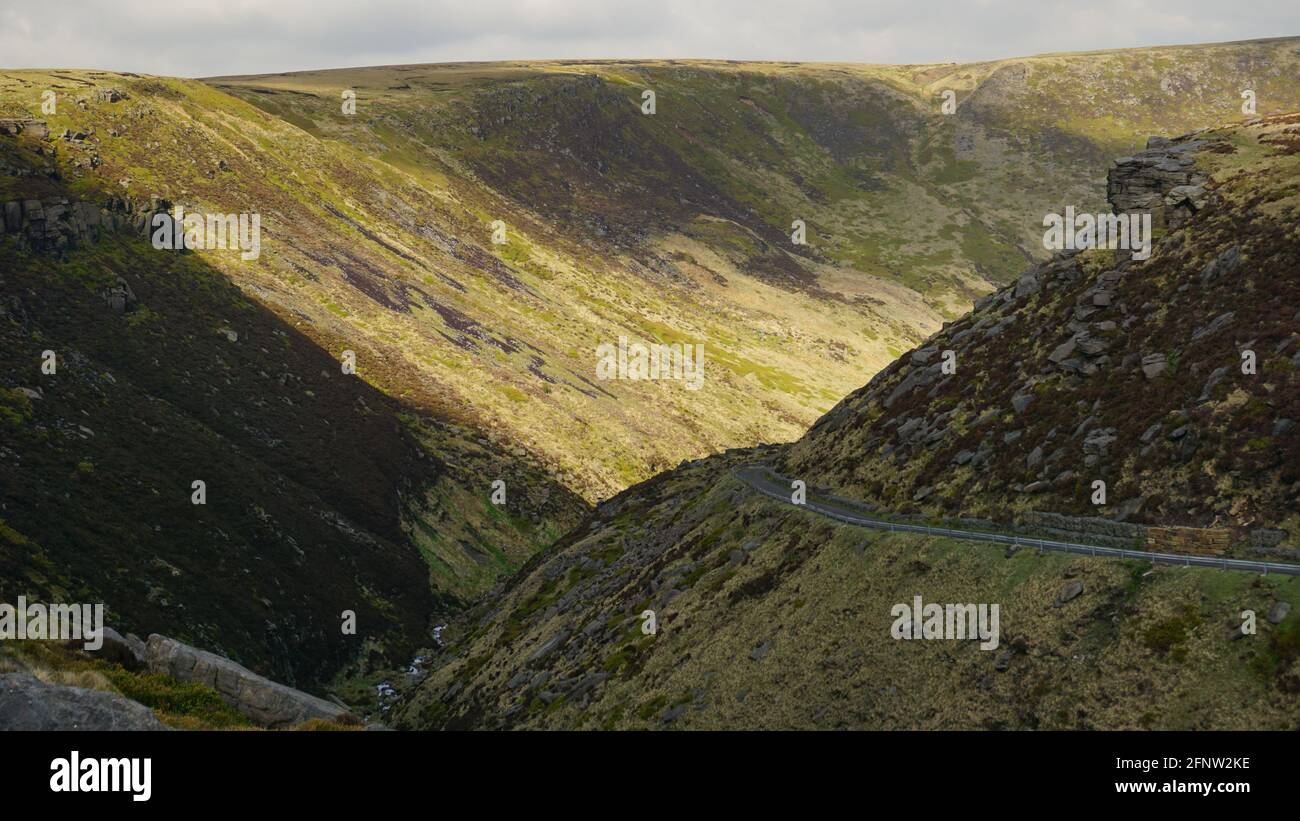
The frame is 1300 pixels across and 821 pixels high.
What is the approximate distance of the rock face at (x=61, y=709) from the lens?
24.7 meters

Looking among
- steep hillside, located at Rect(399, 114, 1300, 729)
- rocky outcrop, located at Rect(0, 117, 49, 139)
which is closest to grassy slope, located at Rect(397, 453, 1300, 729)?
steep hillside, located at Rect(399, 114, 1300, 729)

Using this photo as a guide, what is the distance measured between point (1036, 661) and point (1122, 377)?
21.6 m

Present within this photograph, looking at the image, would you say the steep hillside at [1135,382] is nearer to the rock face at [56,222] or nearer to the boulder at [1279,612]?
the boulder at [1279,612]

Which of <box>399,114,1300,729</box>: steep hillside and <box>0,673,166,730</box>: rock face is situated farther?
<box>399,114,1300,729</box>: steep hillside

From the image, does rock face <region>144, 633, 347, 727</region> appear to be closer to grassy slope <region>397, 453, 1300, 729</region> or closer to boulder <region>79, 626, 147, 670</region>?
boulder <region>79, 626, 147, 670</region>

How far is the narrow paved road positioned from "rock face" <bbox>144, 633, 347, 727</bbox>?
1063 inches

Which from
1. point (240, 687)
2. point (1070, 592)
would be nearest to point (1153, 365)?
point (1070, 592)

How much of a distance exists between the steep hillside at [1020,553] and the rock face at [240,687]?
46.9ft

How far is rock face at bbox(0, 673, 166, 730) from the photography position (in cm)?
2472

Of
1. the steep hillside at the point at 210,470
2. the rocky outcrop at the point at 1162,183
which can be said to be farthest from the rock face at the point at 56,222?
the rocky outcrop at the point at 1162,183

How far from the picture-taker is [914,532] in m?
46.0
